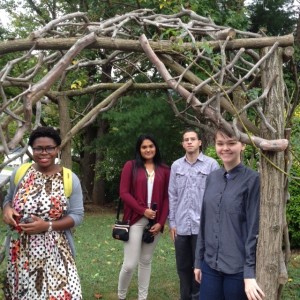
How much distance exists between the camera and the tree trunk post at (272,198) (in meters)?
3.03

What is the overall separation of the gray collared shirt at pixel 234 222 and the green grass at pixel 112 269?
2.35 meters

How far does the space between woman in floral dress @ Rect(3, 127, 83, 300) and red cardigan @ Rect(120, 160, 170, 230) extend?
1.46 meters

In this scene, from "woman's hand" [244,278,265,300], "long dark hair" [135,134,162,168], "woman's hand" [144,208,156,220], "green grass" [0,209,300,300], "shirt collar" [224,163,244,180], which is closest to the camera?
"woman's hand" [244,278,265,300]

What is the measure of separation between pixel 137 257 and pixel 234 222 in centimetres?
199

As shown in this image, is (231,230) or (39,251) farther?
(39,251)

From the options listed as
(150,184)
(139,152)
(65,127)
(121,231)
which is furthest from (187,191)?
(65,127)

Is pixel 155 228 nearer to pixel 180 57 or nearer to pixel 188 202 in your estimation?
pixel 188 202

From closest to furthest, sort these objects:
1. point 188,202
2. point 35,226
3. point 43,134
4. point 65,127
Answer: point 35,226, point 43,134, point 188,202, point 65,127

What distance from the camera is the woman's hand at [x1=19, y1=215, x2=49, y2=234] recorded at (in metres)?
3.12

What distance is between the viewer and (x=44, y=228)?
3162 mm

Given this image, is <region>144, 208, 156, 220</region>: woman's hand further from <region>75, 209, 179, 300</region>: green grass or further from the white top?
<region>75, 209, 179, 300</region>: green grass

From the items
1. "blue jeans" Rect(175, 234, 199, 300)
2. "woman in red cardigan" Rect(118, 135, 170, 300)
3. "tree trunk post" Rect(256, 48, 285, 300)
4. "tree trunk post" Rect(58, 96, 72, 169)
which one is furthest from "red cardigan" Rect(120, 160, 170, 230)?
"tree trunk post" Rect(256, 48, 285, 300)

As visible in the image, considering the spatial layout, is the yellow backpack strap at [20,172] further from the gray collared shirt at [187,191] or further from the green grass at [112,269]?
the green grass at [112,269]

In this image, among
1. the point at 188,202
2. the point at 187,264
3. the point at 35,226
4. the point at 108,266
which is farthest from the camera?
the point at 108,266
